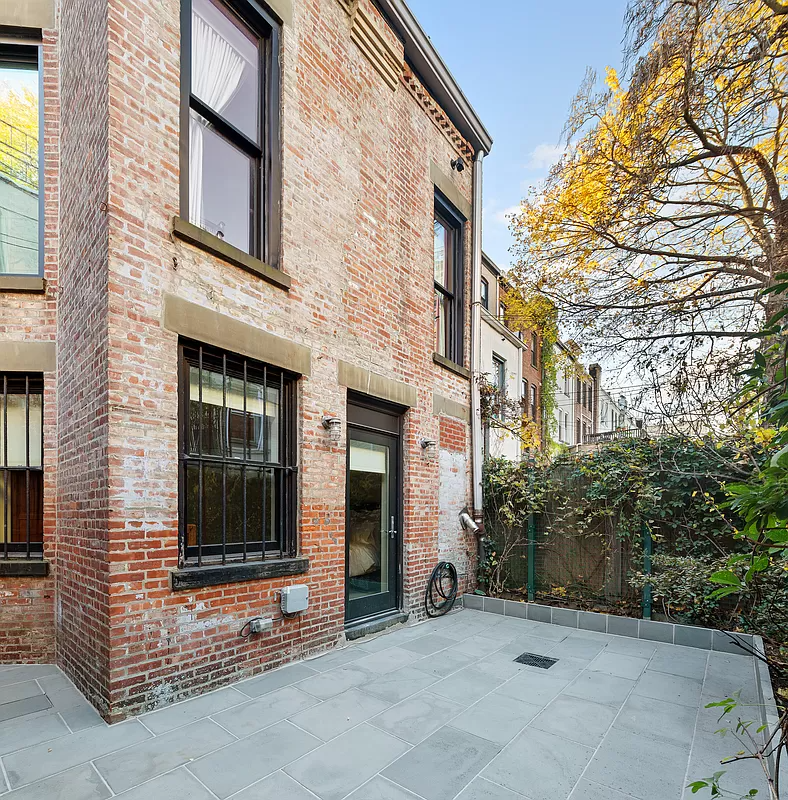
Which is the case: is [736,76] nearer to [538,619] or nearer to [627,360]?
[627,360]

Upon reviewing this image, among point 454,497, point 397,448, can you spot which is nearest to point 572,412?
point 454,497

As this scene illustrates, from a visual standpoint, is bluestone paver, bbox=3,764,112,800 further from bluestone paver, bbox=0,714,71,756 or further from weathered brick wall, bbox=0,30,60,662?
weathered brick wall, bbox=0,30,60,662

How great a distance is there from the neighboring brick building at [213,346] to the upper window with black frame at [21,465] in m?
0.03

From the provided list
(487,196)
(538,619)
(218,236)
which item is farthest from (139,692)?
(487,196)

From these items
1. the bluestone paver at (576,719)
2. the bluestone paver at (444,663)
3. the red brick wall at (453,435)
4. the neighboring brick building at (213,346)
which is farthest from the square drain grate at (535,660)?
the red brick wall at (453,435)

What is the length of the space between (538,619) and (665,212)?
5728mm

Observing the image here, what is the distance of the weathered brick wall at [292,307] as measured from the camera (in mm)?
3547

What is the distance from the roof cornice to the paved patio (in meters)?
7.22

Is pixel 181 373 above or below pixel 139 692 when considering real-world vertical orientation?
above

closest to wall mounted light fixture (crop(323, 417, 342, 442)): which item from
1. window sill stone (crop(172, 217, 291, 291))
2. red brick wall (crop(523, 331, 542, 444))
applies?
window sill stone (crop(172, 217, 291, 291))

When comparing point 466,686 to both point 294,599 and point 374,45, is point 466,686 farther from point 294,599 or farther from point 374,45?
point 374,45

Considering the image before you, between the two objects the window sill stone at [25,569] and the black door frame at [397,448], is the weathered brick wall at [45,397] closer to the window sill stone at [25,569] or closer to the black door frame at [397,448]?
the window sill stone at [25,569]

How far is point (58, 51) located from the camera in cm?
484

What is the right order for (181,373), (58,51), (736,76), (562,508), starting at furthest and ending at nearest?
(562,508) → (58,51) → (736,76) → (181,373)
